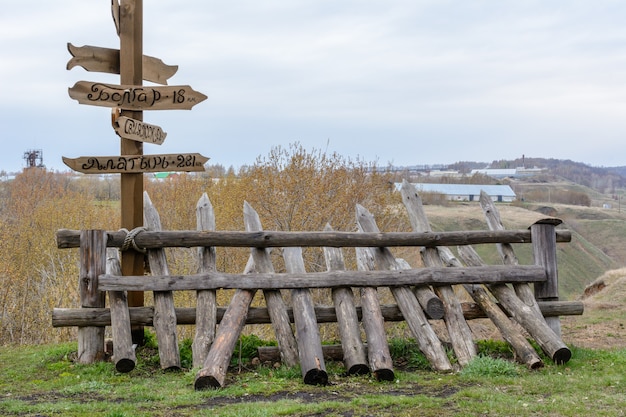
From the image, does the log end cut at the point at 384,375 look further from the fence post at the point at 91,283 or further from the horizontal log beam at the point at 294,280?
the fence post at the point at 91,283

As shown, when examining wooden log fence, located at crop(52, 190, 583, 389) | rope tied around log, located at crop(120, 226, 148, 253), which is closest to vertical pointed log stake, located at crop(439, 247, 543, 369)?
wooden log fence, located at crop(52, 190, 583, 389)

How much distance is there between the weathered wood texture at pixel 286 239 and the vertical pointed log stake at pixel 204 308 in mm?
222

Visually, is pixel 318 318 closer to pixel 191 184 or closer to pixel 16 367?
pixel 16 367

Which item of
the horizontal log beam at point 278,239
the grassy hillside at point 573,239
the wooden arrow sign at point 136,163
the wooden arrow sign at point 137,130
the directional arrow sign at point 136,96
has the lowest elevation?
the grassy hillside at point 573,239

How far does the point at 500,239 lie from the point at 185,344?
4.23m

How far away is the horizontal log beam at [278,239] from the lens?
817cm

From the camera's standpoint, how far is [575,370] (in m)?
7.68

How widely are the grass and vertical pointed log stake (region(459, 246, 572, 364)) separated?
186mm

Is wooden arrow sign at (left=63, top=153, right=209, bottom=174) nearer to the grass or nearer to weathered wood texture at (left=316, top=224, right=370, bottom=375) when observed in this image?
weathered wood texture at (left=316, top=224, right=370, bottom=375)

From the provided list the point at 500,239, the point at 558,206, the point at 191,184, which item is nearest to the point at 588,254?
the point at 558,206

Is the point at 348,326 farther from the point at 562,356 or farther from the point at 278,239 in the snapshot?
the point at 562,356

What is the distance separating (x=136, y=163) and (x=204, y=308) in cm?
204

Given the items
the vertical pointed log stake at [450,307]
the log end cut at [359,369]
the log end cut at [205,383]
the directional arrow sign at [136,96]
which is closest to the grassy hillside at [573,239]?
the vertical pointed log stake at [450,307]

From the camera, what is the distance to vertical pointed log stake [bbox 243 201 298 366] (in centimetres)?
788
